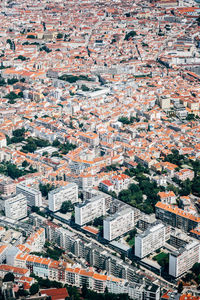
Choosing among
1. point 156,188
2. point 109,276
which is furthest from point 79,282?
point 156,188

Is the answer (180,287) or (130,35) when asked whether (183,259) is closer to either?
(180,287)

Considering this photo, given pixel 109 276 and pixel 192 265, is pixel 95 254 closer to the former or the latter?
pixel 109 276

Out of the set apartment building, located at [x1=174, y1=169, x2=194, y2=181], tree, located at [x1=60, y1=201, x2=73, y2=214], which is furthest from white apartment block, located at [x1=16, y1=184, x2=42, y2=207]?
apartment building, located at [x1=174, y1=169, x2=194, y2=181]

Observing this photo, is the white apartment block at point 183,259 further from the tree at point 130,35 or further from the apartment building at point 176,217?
the tree at point 130,35

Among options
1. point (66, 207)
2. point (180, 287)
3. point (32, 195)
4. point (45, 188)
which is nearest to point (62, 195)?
point (66, 207)

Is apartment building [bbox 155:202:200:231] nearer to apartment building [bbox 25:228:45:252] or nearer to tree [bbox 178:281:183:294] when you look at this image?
tree [bbox 178:281:183:294]

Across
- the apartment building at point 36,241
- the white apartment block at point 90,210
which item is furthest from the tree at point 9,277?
the white apartment block at point 90,210

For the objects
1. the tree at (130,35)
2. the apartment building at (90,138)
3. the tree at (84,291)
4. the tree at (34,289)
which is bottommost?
the tree at (84,291)
